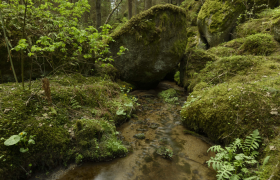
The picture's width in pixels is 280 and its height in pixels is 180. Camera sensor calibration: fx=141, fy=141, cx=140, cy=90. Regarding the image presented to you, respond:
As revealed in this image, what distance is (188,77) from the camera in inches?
328

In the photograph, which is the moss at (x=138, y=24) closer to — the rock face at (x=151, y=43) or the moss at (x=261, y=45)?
the rock face at (x=151, y=43)

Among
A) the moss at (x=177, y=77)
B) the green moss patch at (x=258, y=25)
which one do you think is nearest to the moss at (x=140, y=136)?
the moss at (x=177, y=77)

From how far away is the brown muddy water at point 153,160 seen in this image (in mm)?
2811

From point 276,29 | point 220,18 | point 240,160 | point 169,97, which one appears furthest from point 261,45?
point 240,160

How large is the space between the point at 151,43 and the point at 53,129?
19.1 feet

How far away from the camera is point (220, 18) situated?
991 centimetres

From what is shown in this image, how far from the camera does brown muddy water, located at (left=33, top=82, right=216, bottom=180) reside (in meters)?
2.81

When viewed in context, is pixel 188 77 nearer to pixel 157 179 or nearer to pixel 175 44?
pixel 175 44

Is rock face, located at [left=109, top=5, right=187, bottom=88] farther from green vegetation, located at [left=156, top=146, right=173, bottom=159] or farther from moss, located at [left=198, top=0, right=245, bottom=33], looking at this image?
green vegetation, located at [left=156, top=146, right=173, bottom=159]

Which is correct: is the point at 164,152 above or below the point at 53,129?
below

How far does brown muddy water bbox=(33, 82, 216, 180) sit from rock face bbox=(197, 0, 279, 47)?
27.6 ft

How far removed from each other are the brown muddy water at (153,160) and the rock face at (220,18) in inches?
331

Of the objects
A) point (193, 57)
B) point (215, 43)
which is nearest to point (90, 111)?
point (193, 57)

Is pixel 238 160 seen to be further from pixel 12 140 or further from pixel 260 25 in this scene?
pixel 260 25
